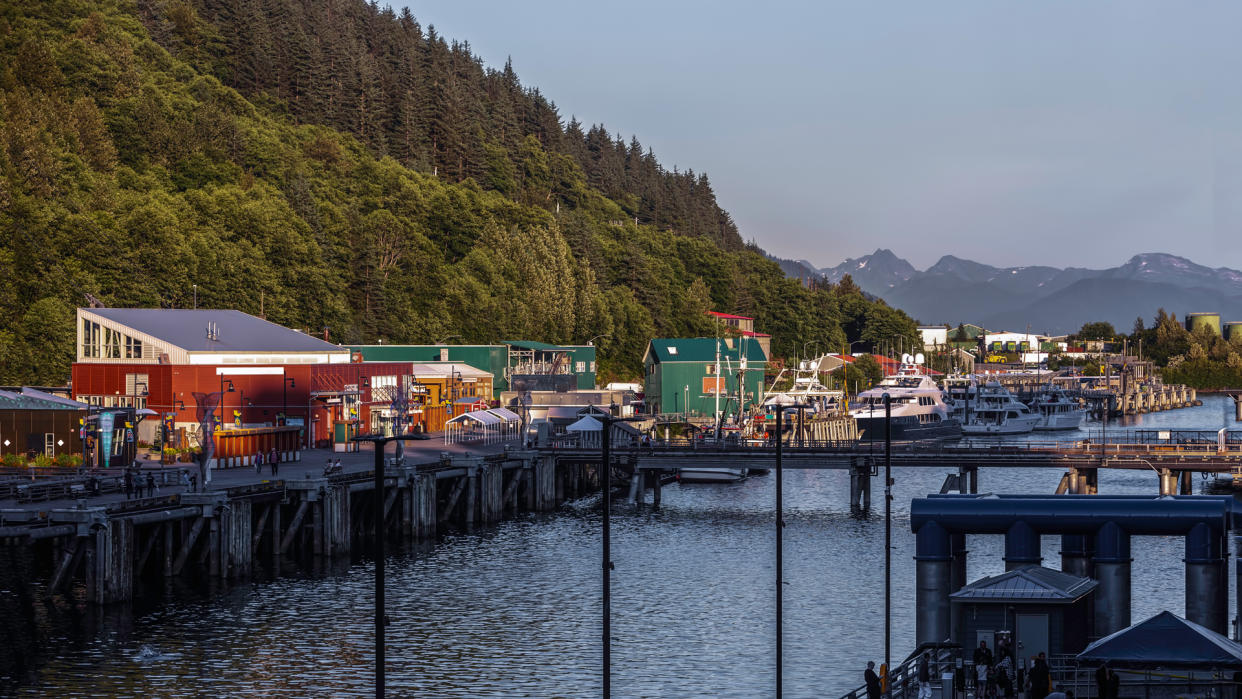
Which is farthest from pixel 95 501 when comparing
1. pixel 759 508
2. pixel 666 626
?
pixel 759 508

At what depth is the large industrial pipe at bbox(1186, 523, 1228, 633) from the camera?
35062 millimetres

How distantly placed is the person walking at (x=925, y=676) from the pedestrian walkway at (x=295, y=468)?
2656 cm

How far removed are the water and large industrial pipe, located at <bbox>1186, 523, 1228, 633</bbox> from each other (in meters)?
10.3

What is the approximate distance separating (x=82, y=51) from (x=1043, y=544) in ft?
395

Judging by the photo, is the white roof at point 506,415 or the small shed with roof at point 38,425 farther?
the white roof at point 506,415

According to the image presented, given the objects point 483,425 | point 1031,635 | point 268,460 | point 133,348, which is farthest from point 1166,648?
point 483,425

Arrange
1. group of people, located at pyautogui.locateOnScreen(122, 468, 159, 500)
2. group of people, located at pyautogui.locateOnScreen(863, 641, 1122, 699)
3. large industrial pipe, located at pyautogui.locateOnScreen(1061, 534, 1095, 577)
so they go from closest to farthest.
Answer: group of people, located at pyautogui.locateOnScreen(863, 641, 1122, 699) → large industrial pipe, located at pyautogui.locateOnScreen(1061, 534, 1095, 577) → group of people, located at pyautogui.locateOnScreen(122, 468, 159, 500)

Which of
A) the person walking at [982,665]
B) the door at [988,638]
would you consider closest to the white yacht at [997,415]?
the door at [988,638]

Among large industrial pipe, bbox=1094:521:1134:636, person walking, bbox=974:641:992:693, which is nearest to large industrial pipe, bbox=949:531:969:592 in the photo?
large industrial pipe, bbox=1094:521:1134:636

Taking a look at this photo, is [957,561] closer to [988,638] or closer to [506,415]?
[988,638]

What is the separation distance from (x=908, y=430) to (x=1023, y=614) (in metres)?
90.3

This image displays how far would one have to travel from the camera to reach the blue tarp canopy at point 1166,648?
2972cm

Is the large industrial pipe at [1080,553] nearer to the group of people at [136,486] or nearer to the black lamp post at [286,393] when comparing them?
the group of people at [136,486]

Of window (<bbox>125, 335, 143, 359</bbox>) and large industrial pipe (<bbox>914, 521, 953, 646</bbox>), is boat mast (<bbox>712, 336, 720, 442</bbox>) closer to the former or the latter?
window (<bbox>125, 335, 143, 359</bbox>)
